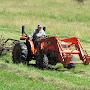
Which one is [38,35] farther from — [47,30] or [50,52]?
[47,30]

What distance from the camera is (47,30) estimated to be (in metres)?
28.7

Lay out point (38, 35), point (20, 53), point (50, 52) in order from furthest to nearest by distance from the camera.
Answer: point (20, 53), point (38, 35), point (50, 52)

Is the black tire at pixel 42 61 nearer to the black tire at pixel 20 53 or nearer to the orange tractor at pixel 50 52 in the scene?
the orange tractor at pixel 50 52

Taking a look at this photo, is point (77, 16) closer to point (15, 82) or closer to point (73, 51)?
point (73, 51)

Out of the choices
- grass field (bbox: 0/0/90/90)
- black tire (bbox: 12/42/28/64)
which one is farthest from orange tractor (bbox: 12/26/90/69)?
grass field (bbox: 0/0/90/90)

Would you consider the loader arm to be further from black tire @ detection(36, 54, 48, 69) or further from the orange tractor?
black tire @ detection(36, 54, 48, 69)

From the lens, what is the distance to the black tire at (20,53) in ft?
53.4

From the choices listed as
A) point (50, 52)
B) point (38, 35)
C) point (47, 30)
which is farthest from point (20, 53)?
point (47, 30)

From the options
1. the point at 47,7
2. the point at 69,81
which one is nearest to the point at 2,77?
the point at 69,81

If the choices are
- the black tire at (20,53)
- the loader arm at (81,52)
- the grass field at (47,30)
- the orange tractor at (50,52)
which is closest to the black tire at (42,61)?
the orange tractor at (50,52)

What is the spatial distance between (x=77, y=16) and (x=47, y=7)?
5966 mm

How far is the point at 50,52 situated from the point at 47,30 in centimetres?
1302

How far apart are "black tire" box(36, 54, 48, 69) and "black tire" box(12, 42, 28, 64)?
78 centimetres

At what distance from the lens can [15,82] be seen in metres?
11.5
